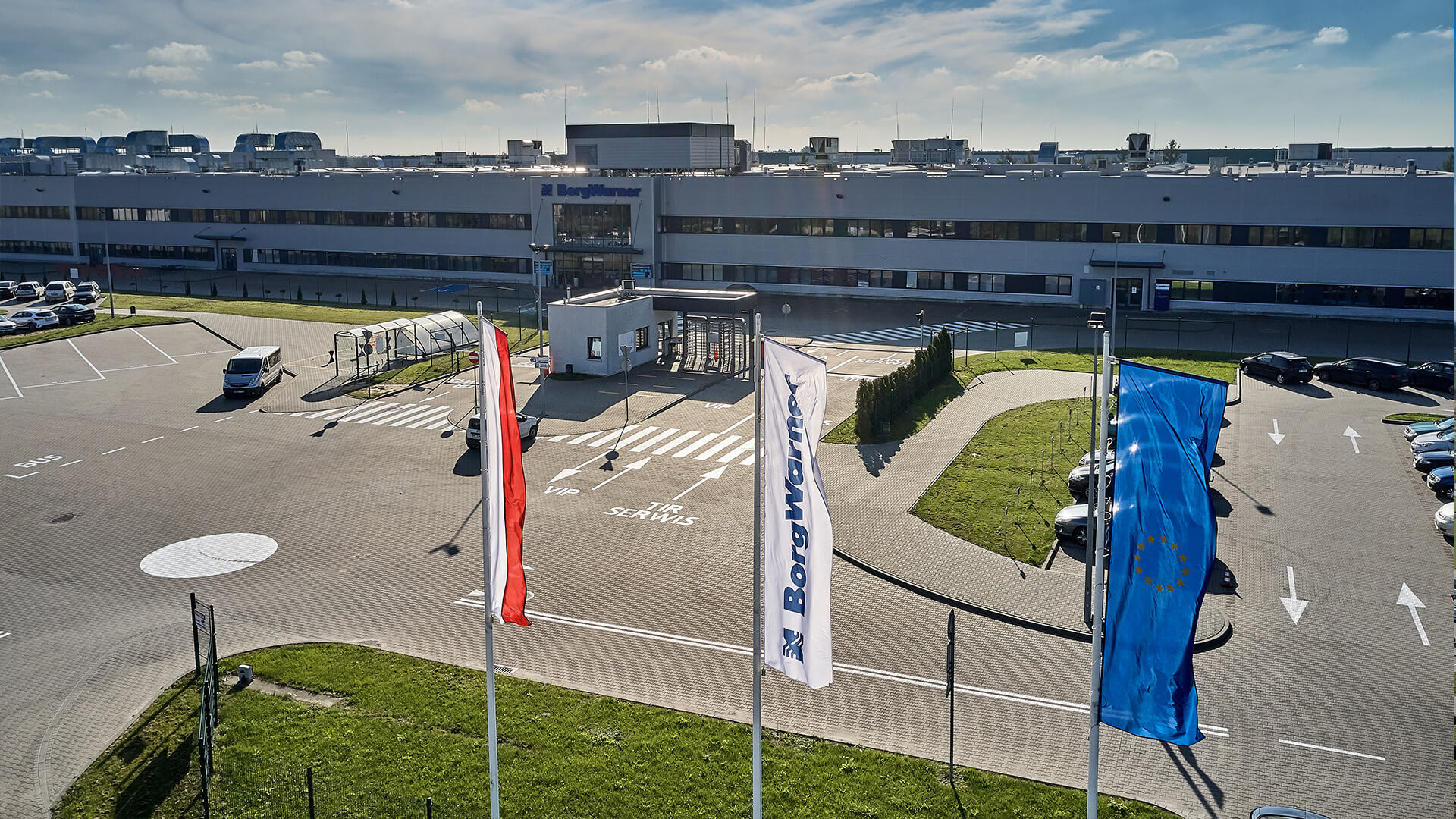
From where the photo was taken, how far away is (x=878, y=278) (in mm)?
68062

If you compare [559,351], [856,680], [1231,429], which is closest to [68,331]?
[559,351]

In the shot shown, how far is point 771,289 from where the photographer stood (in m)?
69.9

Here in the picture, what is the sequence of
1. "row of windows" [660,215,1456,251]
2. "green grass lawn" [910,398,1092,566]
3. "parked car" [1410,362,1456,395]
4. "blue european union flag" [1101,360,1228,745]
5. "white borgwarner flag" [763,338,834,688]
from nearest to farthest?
"blue european union flag" [1101,360,1228,745], "white borgwarner flag" [763,338,834,688], "green grass lawn" [910,398,1092,566], "parked car" [1410,362,1456,395], "row of windows" [660,215,1456,251]

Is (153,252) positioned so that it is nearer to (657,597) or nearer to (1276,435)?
(657,597)

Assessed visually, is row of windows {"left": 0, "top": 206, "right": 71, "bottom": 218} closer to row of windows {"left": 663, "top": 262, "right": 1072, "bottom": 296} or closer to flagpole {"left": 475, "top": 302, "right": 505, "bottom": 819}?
row of windows {"left": 663, "top": 262, "right": 1072, "bottom": 296}

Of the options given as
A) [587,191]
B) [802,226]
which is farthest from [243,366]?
[802,226]

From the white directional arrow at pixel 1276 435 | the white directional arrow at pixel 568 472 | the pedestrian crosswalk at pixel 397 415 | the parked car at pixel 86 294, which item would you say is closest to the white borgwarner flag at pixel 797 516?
the white directional arrow at pixel 568 472

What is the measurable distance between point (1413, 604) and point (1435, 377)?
76.2ft

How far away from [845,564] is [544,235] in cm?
5375

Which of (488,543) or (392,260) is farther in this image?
(392,260)

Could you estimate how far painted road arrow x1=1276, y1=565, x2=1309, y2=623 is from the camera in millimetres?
21688

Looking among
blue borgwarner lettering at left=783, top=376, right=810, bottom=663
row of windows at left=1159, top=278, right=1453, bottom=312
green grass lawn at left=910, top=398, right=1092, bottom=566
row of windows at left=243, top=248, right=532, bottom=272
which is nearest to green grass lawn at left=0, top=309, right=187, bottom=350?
row of windows at left=243, top=248, right=532, bottom=272

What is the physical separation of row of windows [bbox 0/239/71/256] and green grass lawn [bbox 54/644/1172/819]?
287 feet

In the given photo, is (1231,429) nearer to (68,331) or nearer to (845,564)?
(845,564)
